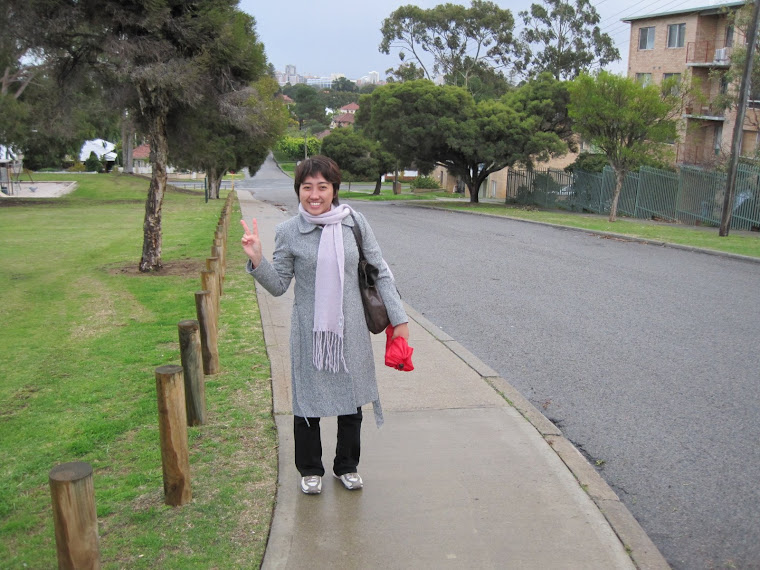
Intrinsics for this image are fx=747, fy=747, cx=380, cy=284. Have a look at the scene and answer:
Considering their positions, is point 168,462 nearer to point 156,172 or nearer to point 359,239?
point 359,239

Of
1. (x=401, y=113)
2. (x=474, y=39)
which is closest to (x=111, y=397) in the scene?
(x=401, y=113)

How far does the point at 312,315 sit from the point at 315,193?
63cm

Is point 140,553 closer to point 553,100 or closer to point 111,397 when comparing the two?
point 111,397

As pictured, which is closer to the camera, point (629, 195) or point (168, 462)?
point (168, 462)

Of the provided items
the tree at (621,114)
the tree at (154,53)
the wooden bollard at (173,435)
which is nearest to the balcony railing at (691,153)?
the tree at (621,114)

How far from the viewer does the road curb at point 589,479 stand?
11.6ft

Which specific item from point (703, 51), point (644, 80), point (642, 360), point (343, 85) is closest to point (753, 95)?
point (644, 80)

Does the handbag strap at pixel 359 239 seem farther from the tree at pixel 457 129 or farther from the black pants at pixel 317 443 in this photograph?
the tree at pixel 457 129

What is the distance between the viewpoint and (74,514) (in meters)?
2.92

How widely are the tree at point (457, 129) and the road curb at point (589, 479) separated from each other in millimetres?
29122

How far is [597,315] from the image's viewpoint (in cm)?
911

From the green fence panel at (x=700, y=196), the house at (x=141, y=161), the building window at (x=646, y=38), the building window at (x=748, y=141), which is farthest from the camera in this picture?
the house at (x=141, y=161)

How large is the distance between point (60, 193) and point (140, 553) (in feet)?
136

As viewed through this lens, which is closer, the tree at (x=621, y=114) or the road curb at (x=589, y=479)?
the road curb at (x=589, y=479)
